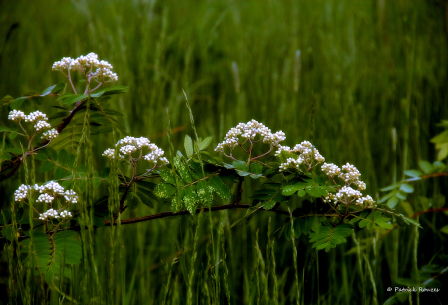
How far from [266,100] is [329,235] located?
156 cm

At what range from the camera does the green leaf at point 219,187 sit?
955mm

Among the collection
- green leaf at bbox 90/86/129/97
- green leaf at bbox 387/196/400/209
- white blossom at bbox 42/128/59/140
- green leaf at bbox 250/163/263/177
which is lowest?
green leaf at bbox 387/196/400/209

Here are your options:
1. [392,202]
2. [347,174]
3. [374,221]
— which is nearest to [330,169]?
[347,174]

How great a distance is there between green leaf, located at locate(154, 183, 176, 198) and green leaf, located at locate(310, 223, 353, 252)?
15.3 inches

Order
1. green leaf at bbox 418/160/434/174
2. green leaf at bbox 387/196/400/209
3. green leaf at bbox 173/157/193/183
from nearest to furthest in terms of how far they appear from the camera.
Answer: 1. green leaf at bbox 173/157/193/183
2. green leaf at bbox 387/196/400/209
3. green leaf at bbox 418/160/434/174

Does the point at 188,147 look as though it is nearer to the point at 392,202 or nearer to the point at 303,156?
the point at 303,156

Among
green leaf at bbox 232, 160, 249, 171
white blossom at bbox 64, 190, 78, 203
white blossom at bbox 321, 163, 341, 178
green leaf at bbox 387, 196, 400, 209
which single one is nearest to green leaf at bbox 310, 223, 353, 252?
white blossom at bbox 321, 163, 341, 178

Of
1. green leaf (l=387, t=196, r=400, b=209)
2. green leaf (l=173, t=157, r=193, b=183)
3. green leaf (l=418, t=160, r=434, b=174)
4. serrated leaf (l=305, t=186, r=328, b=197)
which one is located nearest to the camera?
serrated leaf (l=305, t=186, r=328, b=197)

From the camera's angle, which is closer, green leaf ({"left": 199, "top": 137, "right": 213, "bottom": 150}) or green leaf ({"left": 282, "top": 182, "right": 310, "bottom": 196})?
green leaf ({"left": 282, "top": 182, "right": 310, "bottom": 196})

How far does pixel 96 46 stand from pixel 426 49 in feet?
7.98

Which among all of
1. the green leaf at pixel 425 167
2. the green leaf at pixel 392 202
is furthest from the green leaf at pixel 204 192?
the green leaf at pixel 425 167

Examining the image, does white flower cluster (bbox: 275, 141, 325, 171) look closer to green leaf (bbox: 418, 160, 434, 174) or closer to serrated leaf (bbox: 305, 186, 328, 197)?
serrated leaf (bbox: 305, 186, 328, 197)

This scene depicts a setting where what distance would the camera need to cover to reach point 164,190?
937 millimetres

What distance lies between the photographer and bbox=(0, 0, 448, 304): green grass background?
158 cm
